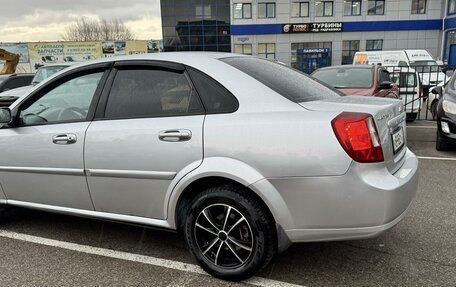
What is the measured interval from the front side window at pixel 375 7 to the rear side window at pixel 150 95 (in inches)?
1500

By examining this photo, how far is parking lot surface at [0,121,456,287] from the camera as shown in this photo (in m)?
2.90

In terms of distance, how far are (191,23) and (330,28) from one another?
1400 cm

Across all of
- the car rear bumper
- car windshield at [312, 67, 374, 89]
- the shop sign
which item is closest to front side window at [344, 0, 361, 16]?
the shop sign

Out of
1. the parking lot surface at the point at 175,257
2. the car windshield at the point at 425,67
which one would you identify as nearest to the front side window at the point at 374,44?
the car windshield at the point at 425,67

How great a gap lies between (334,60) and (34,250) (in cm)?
3754

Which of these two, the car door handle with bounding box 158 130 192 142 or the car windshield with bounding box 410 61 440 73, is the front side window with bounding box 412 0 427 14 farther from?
the car door handle with bounding box 158 130 192 142

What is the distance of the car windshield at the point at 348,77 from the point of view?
735 cm

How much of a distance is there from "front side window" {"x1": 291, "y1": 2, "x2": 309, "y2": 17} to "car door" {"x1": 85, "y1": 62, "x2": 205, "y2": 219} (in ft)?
121

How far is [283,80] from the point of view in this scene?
3.06 m

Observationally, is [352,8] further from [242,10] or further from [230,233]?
[230,233]

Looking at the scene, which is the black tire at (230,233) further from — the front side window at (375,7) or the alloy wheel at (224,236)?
the front side window at (375,7)

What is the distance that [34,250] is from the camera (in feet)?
11.5

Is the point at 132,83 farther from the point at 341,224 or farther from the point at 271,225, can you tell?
the point at 341,224

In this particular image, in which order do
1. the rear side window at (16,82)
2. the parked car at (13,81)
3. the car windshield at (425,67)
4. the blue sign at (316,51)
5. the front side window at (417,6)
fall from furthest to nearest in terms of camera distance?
the blue sign at (316,51)
the front side window at (417,6)
the car windshield at (425,67)
the rear side window at (16,82)
the parked car at (13,81)
